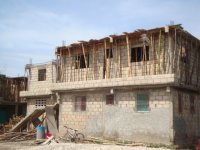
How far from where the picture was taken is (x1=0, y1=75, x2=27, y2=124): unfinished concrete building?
30812 millimetres

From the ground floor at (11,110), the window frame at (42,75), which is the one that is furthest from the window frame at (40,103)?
the ground floor at (11,110)

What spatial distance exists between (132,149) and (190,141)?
5.10m

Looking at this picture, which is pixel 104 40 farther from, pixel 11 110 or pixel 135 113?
pixel 11 110

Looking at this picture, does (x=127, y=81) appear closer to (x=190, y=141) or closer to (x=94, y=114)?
(x=94, y=114)

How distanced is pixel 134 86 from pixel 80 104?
4.45m

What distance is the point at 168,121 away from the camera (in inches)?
637

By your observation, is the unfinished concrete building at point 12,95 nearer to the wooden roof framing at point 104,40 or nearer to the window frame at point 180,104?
the wooden roof framing at point 104,40

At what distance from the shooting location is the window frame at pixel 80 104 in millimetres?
19891

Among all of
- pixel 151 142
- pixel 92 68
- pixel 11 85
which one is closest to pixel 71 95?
pixel 92 68

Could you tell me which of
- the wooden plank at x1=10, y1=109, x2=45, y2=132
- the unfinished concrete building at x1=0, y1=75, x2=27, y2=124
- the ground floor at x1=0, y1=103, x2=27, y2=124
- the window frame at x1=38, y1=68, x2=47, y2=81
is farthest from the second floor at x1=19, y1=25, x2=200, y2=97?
the ground floor at x1=0, y1=103, x2=27, y2=124

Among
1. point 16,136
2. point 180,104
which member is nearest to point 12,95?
point 16,136

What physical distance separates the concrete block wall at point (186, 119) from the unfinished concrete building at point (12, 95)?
17251mm

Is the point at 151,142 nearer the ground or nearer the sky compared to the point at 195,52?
nearer the ground

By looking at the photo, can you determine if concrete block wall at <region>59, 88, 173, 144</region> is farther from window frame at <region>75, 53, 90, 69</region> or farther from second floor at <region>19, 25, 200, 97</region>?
window frame at <region>75, 53, 90, 69</region>
